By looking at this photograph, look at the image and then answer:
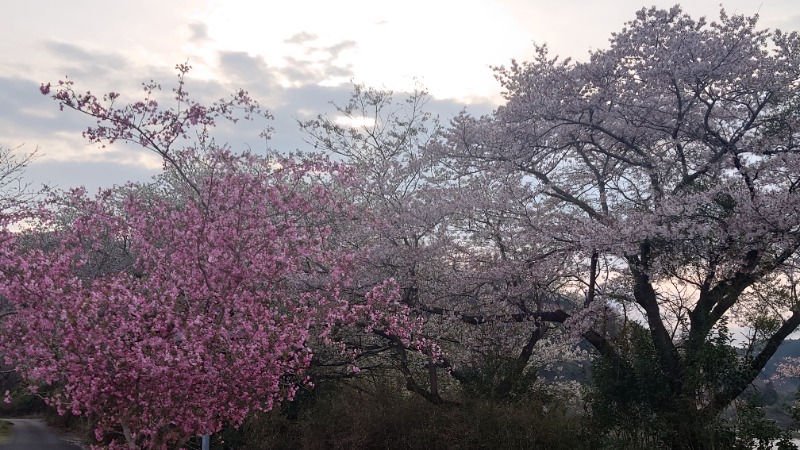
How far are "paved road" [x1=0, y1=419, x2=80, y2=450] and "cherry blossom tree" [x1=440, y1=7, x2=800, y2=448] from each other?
30680 millimetres

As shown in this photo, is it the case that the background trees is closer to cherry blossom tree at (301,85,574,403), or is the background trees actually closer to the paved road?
cherry blossom tree at (301,85,574,403)

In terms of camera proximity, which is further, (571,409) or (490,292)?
(490,292)

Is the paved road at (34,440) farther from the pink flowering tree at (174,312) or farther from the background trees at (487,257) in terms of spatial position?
the pink flowering tree at (174,312)

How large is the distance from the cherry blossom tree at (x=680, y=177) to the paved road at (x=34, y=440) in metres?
30.7

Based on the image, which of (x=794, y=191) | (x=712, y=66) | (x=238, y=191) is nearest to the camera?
(x=238, y=191)

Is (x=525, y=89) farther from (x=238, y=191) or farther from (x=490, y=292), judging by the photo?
(x=238, y=191)

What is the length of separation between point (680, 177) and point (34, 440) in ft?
123

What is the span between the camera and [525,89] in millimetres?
13828

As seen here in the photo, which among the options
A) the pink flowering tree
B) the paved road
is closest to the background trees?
the pink flowering tree

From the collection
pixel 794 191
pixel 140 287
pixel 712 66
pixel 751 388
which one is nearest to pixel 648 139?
pixel 712 66

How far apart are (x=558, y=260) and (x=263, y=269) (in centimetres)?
620

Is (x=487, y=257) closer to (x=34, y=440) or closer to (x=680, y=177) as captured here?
(x=680, y=177)

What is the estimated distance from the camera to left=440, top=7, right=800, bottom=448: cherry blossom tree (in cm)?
1095

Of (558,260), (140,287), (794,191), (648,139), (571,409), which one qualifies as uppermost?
(648,139)
